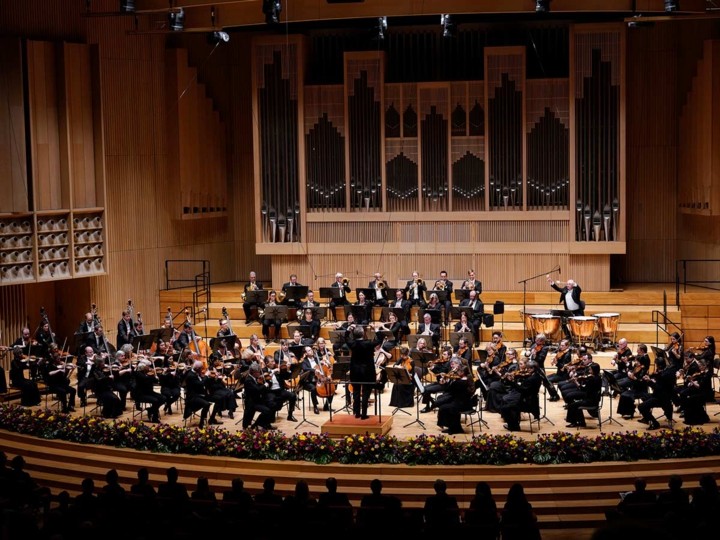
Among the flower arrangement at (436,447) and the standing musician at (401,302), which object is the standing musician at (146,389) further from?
the standing musician at (401,302)

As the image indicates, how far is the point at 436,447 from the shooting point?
38.1 ft

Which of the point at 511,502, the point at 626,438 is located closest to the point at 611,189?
the point at 626,438

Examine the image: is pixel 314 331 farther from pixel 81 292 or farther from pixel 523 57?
pixel 523 57

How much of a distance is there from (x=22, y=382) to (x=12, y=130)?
181 inches

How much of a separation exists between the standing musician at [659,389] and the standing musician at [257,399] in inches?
187

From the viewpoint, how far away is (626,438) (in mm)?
11633

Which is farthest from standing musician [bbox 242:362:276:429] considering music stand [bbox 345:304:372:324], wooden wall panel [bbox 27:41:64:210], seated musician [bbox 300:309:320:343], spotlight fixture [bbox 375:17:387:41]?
spotlight fixture [bbox 375:17:387:41]

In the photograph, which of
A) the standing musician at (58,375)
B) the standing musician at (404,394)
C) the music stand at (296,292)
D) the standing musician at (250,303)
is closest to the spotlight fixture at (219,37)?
the standing musician at (250,303)

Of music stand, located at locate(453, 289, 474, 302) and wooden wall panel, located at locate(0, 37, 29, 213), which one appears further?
music stand, located at locate(453, 289, 474, 302)

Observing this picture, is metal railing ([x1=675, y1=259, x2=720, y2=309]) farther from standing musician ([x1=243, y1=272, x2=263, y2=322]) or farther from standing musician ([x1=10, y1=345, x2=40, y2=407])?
standing musician ([x1=10, y1=345, x2=40, y2=407])

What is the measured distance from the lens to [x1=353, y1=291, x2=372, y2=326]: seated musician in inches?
630

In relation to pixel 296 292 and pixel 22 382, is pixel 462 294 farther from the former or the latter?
pixel 22 382

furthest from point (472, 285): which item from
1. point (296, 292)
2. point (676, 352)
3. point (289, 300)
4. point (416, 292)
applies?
point (676, 352)

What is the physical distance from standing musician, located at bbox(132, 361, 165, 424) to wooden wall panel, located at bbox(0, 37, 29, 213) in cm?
479
